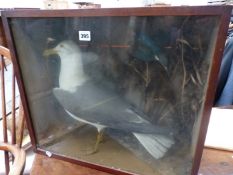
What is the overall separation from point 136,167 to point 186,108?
188 millimetres

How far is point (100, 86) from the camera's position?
48cm

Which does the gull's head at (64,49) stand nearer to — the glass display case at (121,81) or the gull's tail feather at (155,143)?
the glass display case at (121,81)

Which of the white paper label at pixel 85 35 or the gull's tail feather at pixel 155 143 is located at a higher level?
the white paper label at pixel 85 35

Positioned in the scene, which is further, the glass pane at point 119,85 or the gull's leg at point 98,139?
the gull's leg at point 98,139

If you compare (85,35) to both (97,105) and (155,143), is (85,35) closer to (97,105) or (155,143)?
(97,105)

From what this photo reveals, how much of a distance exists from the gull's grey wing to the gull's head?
73 mm

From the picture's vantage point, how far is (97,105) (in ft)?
1.64

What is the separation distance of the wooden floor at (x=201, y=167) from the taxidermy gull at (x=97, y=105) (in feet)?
0.37

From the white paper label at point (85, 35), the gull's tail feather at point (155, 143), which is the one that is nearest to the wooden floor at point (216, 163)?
the gull's tail feather at point (155, 143)

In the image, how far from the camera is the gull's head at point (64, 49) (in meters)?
0.46

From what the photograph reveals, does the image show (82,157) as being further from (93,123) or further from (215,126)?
(215,126)

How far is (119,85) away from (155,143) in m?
0.14

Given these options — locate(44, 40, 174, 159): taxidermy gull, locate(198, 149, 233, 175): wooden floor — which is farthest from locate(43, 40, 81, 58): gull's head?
locate(198, 149, 233, 175): wooden floor

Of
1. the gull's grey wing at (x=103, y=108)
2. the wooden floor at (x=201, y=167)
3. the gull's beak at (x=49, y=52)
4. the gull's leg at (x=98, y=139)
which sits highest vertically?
the gull's beak at (x=49, y=52)
